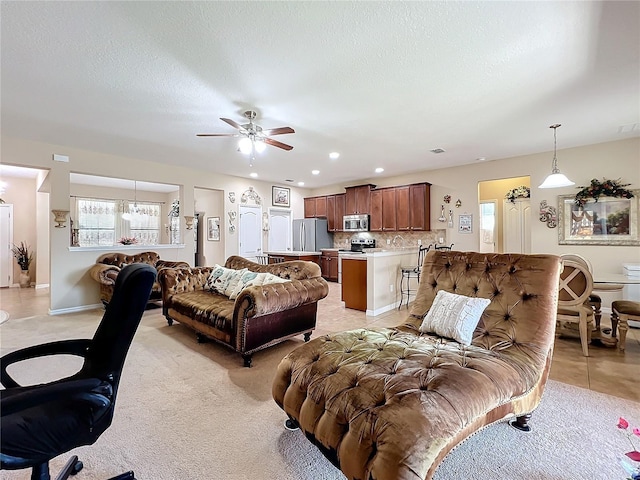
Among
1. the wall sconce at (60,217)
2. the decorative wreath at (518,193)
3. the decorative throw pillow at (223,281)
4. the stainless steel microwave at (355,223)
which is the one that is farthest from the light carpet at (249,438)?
the decorative wreath at (518,193)

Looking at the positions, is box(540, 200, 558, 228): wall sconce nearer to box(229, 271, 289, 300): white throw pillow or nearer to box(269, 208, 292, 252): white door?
box(229, 271, 289, 300): white throw pillow

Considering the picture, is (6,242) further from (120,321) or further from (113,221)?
(120,321)

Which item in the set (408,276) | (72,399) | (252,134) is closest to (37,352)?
(72,399)

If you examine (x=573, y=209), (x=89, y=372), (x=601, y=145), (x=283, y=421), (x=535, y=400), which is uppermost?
(x=601, y=145)

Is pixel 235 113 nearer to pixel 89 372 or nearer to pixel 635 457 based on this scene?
pixel 89 372

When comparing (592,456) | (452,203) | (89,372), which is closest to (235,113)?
(89,372)

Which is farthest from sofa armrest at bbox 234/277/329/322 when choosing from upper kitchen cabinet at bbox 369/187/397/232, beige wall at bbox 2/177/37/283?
beige wall at bbox 2/177/37/283

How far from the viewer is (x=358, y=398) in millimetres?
1327

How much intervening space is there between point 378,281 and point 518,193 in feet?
14.7

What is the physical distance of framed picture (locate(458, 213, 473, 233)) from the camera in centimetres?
583

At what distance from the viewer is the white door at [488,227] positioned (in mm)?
7168

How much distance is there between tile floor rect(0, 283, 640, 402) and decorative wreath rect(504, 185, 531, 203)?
3.02m

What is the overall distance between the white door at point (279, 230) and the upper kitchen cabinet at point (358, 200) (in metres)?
1.73

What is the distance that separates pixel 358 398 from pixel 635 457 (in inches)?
34.8
